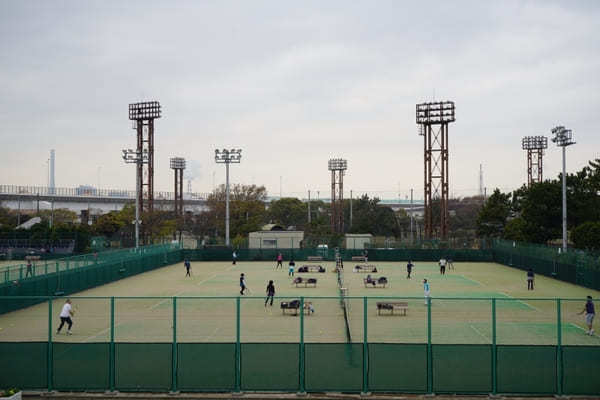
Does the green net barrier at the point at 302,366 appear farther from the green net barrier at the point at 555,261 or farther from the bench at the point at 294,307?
the green net barrier at the point at 555,261

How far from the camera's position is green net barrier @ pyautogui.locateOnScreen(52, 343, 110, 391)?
12984 millimetres

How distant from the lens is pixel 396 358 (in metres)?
12.7

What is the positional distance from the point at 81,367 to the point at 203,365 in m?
2.91

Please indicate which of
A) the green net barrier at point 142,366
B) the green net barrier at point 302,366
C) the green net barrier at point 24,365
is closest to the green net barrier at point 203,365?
the green net barrier at point 302,366

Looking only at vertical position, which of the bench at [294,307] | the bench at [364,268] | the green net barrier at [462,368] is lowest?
the bench at [364,268]

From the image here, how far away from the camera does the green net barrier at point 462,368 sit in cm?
1256

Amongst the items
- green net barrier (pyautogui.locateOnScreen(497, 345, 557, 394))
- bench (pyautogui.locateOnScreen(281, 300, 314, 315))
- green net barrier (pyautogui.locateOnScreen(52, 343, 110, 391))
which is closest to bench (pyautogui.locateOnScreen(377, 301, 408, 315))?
bench (pyautogui.locateOnScreen(281, 300, 314, 315))

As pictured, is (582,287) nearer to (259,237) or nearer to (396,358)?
(396,358)

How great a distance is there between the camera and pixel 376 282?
114 feet

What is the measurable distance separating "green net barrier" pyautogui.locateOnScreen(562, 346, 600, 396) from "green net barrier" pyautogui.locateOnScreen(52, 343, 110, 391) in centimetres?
1055

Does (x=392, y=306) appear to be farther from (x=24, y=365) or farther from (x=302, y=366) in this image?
(x=24, y=365)

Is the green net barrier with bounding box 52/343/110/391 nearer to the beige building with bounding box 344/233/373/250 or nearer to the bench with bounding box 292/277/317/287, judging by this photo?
the bench with bounding box 292/277/317/287

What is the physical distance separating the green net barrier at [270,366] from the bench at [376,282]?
68.3 ft

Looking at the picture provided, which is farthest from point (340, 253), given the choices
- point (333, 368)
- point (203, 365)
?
point (203, 365)
